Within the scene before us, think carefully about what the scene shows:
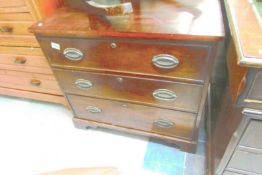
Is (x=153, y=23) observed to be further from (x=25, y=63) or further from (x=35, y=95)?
(x=35, y=95)

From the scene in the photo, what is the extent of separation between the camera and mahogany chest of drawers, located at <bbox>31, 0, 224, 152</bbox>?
2.49ft

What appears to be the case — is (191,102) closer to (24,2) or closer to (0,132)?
(24,2)

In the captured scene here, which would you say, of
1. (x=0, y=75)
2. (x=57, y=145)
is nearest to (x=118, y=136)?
(x=57, y=145)

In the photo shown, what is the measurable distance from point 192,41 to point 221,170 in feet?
1.71

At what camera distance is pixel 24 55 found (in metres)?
1.27

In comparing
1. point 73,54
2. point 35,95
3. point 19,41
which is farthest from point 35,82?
point 73,54

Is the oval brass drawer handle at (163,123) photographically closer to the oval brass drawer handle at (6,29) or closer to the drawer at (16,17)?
the drawer at (16,17)

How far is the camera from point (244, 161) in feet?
2.45

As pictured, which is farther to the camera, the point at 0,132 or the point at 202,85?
the point at 0,132

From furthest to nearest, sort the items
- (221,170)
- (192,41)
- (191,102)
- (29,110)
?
(29,110) < (191,102) < (221,170) < (192,41)

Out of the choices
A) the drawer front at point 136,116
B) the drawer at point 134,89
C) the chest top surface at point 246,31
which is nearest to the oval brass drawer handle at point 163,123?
the drawer front at point 136,116

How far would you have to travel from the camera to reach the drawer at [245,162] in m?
0.72

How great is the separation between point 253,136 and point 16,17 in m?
1.20

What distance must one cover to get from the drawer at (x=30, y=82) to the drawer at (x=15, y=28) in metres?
0.30
